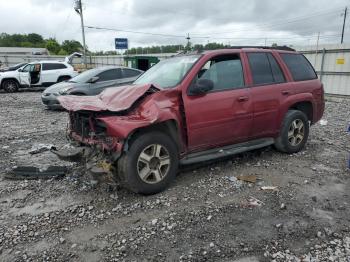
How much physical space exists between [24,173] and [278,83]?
14.1 feet

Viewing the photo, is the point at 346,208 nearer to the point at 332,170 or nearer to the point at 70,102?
the point at 332,170

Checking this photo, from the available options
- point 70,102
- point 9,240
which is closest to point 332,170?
point 70,102

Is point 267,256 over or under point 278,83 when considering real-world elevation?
under

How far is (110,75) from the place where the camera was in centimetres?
1091

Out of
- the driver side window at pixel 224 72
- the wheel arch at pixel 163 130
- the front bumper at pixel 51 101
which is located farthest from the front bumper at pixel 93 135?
the front bumper at pixel 51 101

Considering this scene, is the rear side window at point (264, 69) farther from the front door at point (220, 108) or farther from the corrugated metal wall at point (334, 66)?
the corrugated metal wall at point (334, 66)

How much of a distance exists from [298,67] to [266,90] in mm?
1167

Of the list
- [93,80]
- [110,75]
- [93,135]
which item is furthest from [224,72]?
[110,75]

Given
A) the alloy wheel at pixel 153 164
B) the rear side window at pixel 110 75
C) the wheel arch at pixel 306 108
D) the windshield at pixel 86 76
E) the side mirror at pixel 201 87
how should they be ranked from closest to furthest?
1. the alloy wheel at pixel 153 164
2. the side mirror at pixel 201 87
3. the wheel arch at pixel 306 108
4. the windshield at pixel 86 76
5. the rear side window at pixel 110 75

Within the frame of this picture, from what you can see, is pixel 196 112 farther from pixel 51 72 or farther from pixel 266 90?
pixel 51 72

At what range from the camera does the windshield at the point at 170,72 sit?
458 cm

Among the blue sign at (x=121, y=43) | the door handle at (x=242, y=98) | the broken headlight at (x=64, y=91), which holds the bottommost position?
the broken headlight at (x=64, y=91)

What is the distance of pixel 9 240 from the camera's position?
3289mm

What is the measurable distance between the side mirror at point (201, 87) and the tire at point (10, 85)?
54.8ft
